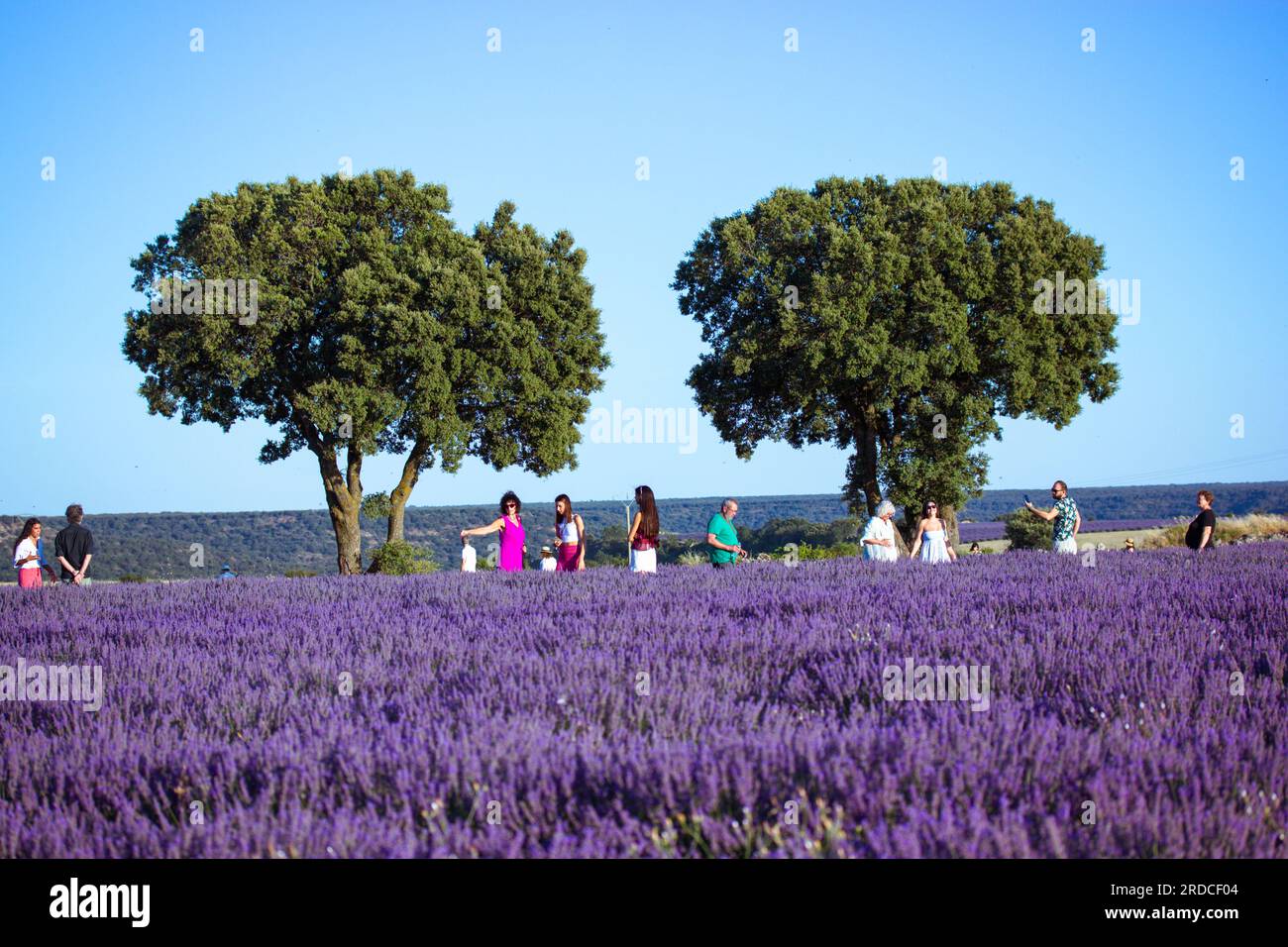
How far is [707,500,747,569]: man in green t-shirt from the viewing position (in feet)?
46.4

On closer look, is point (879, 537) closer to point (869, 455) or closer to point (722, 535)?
point (722, 535)

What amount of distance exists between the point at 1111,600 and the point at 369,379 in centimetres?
2493

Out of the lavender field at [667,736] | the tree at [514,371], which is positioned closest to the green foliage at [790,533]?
the tree at [514,371]

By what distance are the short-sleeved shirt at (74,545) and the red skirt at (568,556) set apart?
691 cm

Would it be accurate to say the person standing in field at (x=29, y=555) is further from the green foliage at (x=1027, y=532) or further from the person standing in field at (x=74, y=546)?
the green foliage at (x=1027, y=532)

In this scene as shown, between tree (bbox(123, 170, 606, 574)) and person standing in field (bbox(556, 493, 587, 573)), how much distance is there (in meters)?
16.3

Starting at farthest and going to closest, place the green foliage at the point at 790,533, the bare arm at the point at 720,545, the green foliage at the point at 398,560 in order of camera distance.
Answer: the green foliage at the point at 790,533 → the green foliage at the point at 398,560 → the bare arm at the point at 720,545

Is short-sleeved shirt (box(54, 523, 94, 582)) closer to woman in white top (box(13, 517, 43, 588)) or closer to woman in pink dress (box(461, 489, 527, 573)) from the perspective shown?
woman in white top (box(13, 517, 43, 588))

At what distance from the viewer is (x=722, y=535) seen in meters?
14.3

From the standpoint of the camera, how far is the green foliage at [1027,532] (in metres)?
41.1

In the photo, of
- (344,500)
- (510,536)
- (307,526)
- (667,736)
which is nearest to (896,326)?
(344,500)
